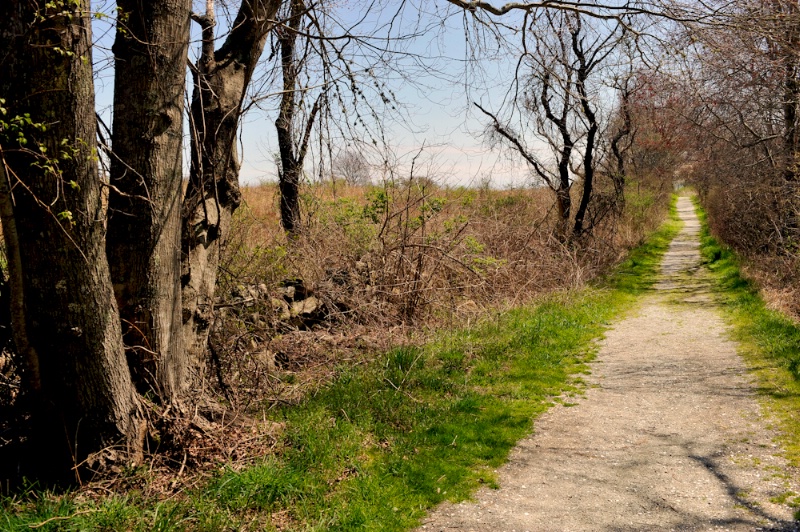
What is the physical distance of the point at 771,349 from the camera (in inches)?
316

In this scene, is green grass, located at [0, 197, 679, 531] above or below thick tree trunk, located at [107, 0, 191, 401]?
below

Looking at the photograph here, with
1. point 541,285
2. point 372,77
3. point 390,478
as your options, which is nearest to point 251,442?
point 390,478

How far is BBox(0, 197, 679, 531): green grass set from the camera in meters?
3.68

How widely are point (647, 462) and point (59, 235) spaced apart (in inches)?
183

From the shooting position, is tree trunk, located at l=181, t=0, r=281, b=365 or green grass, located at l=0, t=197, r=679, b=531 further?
tree trunk, located at l=181, t=0, r=281, b=365

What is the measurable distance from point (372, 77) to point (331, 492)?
4167 millimetres

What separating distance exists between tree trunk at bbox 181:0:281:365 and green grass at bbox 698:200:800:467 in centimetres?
502

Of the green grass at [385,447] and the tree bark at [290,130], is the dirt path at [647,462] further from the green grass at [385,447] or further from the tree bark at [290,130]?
the tree bark at [290,130]

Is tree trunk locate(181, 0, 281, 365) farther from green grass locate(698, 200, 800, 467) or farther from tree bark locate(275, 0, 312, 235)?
green grass locate(698, 200, 800, 467)

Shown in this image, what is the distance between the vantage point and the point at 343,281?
880 cm

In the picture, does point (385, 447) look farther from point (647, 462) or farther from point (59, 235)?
point (59, 235)

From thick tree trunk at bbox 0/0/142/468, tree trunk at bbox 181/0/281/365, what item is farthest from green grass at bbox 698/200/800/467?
thick tree trunk at bbox 0/0/142/468

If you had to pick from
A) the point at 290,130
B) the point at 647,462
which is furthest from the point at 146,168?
the point at 647,462

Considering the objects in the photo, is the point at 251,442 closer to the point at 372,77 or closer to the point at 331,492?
the point at 331,492
